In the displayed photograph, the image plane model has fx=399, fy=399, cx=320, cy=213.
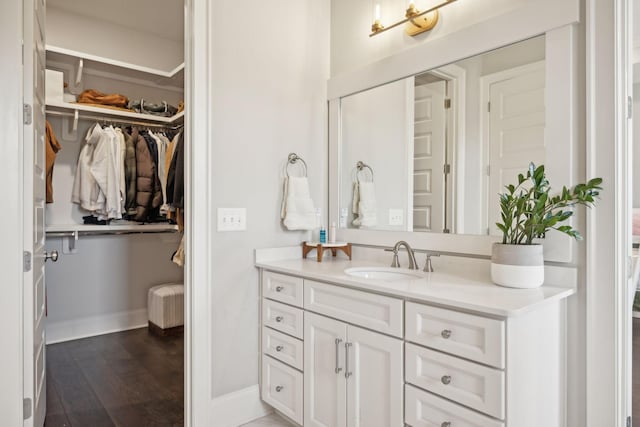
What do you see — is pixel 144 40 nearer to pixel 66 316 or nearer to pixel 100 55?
pixel 100 55

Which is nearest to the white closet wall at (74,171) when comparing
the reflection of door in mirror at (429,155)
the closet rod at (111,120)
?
the closet rod at (111,120)

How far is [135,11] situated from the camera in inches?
136

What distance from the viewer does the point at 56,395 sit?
2441 mm

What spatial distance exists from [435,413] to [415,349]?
0.22 meters

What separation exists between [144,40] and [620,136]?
3.99m

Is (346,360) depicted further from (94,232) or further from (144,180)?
(94,232)

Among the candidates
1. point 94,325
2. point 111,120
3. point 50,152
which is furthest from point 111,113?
point 94,325

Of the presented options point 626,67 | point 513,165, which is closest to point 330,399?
point 513,165

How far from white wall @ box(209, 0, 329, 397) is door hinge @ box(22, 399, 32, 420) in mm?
768

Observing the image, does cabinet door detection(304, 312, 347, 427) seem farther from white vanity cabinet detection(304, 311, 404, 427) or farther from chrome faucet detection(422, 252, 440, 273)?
chrome faucet detection(422, 252, 440, 273)

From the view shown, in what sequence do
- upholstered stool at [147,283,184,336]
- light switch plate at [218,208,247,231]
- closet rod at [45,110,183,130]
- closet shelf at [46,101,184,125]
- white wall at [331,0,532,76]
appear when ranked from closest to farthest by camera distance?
white wall at [331,0,532,76]
light switch plate at [218,208,247,231]
closet shelf at [46,101,184,125]
closet rod at [45,110,183,130]
upholstered stool at [147,283,184,336]

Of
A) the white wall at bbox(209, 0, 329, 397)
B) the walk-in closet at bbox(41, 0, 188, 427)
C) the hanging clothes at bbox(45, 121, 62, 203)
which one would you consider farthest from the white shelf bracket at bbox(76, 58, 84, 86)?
the white wall at bbox(209, 0, 329, 397)

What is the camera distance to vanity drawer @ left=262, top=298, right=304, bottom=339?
1.95 meters

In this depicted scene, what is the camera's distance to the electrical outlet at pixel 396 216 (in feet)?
7.26
